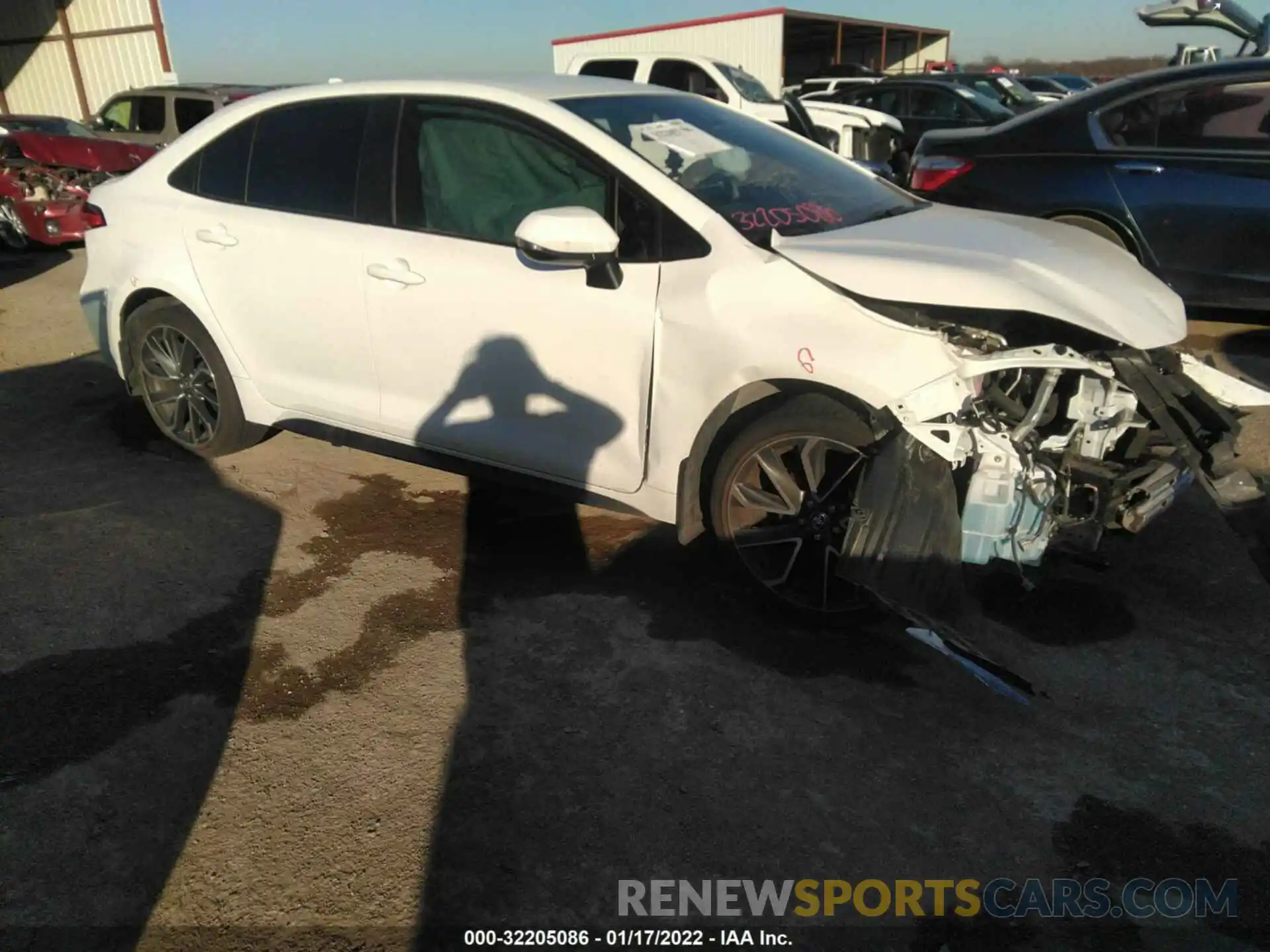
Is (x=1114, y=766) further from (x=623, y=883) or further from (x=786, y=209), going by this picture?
(x=786, y=209)

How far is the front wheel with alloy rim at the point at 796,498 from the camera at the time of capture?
2.97m

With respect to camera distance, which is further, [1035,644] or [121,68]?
[121,68]

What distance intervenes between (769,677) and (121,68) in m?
22.8

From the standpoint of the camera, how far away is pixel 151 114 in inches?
542

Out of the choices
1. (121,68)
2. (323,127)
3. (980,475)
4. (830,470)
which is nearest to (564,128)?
(323,127)

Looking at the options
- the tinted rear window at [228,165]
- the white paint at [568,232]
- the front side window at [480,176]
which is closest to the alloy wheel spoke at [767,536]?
the white paint at [568,232]

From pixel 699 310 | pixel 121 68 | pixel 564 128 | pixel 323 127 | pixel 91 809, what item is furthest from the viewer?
pixel 121 68

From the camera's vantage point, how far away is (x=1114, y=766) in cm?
259

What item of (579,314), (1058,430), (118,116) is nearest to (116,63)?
(118,116)

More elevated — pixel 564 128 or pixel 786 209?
pixel 564 128

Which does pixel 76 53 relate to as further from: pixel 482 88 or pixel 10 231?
pixel 482 88

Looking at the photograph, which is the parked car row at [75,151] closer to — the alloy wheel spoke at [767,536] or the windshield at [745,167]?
the windshield at [745,167]

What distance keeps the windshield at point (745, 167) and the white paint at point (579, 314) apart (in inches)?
4.7

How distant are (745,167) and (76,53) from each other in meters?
23.7
